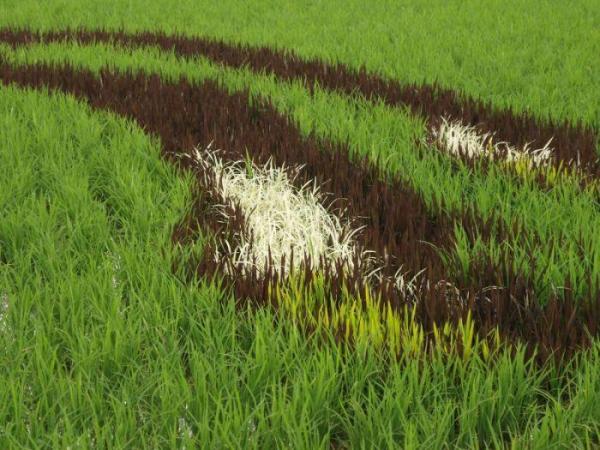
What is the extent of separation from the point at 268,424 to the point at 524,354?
66 centimetres

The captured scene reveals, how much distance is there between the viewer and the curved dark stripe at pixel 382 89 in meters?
3.35

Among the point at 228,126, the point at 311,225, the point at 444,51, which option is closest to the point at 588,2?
the point at 444,51

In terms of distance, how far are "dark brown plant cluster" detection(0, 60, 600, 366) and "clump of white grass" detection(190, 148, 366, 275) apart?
53mm

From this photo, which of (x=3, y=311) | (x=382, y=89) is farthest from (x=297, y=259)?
(x=382, y=89)

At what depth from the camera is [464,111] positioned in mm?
3842

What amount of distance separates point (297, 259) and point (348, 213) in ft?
1.32

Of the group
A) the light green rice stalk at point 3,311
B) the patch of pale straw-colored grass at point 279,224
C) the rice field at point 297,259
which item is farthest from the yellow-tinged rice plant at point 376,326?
the light green rice stalk at point 3,311

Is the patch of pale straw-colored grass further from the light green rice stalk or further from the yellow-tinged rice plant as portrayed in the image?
the light green rice stalk

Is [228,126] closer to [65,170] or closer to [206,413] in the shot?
[65,170]

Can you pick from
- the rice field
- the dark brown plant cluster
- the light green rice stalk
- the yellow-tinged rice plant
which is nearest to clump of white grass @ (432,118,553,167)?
the rice field

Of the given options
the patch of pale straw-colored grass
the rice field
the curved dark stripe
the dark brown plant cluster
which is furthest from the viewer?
the curved dark stripe

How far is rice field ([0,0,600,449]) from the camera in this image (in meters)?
1.41

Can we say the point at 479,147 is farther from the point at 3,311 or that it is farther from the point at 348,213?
the point at 3,311

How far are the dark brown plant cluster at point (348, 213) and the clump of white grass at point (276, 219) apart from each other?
53 millimetres
